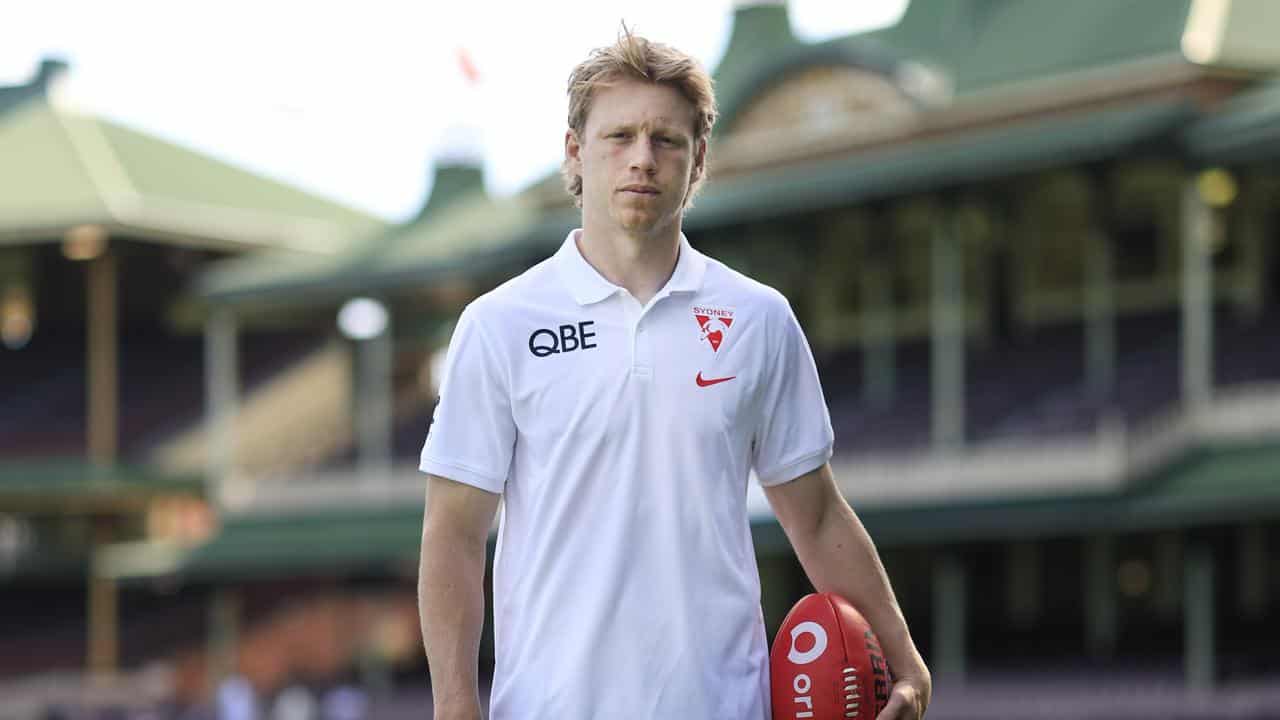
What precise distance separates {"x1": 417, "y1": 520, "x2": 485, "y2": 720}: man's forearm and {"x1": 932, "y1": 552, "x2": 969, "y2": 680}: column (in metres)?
25.5

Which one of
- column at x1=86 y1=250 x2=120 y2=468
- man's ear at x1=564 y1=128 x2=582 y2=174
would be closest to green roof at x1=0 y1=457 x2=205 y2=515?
column at x1=86 y1=250 x2=120 y2=468

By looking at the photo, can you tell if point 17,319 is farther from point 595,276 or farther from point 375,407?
point 595,276

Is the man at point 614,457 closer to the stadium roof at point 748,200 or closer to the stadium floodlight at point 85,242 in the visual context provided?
the stadium roof at point 748,200

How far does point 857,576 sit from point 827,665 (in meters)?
0.23

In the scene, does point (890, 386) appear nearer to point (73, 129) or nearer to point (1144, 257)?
point (1144, 257)

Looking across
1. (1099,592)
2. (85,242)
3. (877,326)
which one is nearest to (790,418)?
(1099,592)

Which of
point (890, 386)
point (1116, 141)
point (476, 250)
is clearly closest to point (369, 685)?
point (476, 250)

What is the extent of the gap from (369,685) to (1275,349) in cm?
1660

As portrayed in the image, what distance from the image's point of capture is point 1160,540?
29.6 m

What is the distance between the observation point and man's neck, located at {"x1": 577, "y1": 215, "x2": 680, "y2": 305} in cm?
A: 382

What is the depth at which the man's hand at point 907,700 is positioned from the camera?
3.87m

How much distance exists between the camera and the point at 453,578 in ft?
12.2

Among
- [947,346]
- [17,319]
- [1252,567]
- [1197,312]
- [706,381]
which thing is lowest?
[1252,567]

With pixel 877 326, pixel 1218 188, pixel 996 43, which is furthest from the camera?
pixel 877 326
